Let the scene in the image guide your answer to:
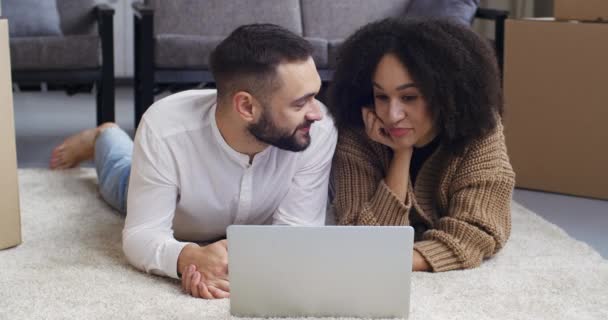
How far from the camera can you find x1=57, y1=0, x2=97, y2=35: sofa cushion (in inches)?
156

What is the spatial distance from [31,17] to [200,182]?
6.79ft

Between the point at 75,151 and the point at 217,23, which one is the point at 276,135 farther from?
the point at 217,23

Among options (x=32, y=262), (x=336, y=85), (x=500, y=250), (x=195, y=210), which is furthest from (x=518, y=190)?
(x=32, y=262)

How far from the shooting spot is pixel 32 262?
223 cm

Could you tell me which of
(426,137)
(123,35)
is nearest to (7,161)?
(426,137)

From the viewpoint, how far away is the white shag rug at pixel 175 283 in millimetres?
1873

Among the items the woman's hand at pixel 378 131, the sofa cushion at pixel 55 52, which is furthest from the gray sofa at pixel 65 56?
the woman's hand at pixel 378 131

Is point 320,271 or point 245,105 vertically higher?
point 245,105

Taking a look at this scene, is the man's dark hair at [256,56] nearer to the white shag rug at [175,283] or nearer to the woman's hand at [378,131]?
the woman's hand at [378,131]

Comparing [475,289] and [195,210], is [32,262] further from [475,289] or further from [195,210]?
[475,289]

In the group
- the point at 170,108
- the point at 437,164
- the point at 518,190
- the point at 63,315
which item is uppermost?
the point at 170,108

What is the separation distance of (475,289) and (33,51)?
2.22 metres

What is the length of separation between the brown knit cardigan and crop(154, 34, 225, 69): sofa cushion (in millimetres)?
1568

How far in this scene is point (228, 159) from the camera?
2107 mm
